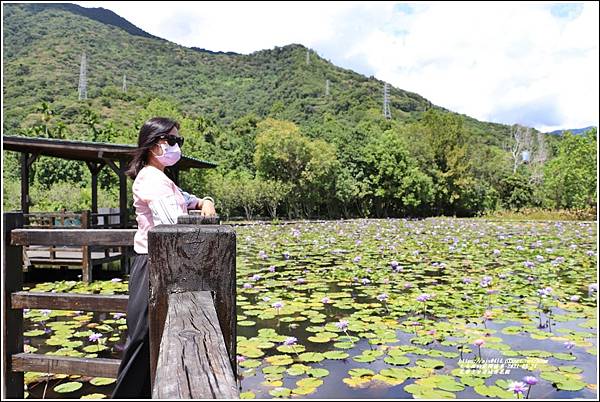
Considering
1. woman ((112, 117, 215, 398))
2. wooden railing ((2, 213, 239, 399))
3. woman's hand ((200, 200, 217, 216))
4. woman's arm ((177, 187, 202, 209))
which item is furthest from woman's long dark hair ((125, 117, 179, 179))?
wooden railing ((2, 213, 239, 399))

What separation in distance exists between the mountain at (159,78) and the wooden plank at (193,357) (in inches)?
1282

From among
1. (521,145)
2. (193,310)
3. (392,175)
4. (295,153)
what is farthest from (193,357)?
(521,145)

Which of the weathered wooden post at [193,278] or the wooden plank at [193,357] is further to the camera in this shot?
the weathered wooden post at [193,278]

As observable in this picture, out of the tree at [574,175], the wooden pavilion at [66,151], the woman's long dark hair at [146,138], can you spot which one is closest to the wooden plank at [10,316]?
the woman's long dark hair at [146,138]

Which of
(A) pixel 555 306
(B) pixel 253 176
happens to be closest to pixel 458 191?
(B) pixel 253 176

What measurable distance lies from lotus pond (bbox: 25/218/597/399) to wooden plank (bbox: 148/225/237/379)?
1713mm

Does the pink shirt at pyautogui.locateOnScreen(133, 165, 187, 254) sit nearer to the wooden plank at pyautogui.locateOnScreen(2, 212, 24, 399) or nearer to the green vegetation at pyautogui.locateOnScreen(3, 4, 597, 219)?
the wooden plank at pyautogui.locateOnScreen(2, 212, 24, 399)

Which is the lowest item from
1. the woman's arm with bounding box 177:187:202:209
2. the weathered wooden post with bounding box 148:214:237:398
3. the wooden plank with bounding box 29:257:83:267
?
the wooden plank with bounding box 29:257:83:267

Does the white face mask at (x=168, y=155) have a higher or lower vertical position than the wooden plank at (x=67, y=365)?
higher

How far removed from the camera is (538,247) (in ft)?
29.5

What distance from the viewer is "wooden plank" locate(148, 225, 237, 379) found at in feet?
3.17

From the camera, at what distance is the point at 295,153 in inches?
790

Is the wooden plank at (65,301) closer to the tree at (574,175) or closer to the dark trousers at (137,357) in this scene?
the dark trousers at (137,357)

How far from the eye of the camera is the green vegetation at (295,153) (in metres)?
20.1
